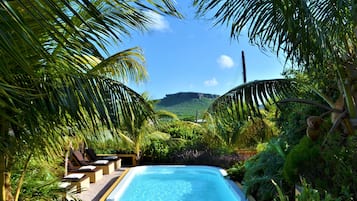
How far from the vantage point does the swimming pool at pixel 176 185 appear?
30.4 ft

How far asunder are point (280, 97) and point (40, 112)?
3.50m

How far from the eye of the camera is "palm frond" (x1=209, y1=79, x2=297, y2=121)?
200 inches

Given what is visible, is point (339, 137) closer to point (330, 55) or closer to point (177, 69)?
point (330, 55)

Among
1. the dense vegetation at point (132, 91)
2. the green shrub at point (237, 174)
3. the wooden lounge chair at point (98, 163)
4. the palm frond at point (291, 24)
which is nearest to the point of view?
the dense vegetation at point (132, 91)

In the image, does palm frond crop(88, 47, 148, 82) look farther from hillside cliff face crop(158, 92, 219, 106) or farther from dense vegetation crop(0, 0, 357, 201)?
hillside cliff face crop(158, 92, 219, 106)

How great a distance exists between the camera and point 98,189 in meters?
9.24

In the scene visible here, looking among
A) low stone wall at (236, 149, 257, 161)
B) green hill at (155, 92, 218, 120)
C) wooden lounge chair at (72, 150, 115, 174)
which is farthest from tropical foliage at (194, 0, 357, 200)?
green hill at (155, 92, 218, 120)

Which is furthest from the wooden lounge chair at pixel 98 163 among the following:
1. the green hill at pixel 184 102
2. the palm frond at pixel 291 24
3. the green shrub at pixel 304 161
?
the green hill at pixel 184 102

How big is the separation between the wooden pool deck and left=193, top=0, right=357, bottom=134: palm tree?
4152 mm

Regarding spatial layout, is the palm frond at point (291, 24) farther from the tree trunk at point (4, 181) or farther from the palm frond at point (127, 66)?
the tree trunk at point (4, 181)

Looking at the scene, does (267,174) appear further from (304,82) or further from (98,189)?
(98,189)

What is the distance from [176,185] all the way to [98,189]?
326 centimetres

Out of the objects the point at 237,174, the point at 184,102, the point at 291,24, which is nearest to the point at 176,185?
the point at 237,174

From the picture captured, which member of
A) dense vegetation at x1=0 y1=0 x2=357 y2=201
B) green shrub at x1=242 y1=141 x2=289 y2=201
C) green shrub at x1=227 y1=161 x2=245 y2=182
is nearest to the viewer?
dense vegetation at x1=0 y1=0 x2=357 y2=201
